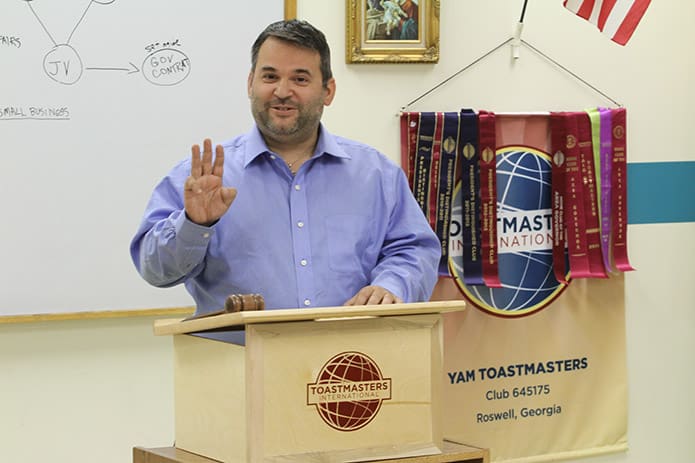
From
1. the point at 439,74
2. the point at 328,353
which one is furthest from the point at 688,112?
the point at 328,353

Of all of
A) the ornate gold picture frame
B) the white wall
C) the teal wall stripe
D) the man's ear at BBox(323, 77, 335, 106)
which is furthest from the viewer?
the teal wall stripe

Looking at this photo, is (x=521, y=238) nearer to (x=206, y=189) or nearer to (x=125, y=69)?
(x=125, y=69)

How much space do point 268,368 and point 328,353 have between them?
112 millimetres

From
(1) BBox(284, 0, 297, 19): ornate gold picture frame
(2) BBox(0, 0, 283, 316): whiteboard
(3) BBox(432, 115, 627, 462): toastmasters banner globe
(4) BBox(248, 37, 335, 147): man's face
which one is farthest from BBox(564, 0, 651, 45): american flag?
(4) BBox(248, 37, 335, 147): man's face

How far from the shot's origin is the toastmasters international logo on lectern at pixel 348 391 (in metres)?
1.71

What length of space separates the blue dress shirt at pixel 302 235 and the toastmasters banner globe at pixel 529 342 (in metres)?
1.17

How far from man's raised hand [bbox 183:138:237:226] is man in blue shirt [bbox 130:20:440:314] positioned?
222 millimetres

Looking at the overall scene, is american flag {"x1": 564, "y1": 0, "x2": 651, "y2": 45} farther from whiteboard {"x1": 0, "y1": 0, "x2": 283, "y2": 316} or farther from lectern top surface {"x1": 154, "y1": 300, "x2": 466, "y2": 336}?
→ lectern top surface {"x1": 154, "y1": 300, "x2": 466, "y2": 336}

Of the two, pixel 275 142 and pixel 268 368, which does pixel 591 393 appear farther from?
pixel 268 368

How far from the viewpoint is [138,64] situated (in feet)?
10.1

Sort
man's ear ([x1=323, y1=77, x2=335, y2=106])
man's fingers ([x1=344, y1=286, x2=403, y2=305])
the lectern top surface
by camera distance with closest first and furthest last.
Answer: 1. the lectern top surface
2. man's fingers ([x1=344, y1=286, x2=403, y2=305])
3. man's ear ([x1=323, y1=77, x2=335, y2=106])

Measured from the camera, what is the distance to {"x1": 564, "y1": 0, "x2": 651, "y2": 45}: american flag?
3400mm

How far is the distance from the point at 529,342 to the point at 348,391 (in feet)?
6.64

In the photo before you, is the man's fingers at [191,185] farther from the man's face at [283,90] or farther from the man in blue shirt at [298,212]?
the man's face at [283,90]
